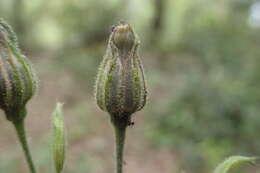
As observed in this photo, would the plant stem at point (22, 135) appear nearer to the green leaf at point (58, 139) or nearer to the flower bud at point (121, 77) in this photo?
the green leaf at point (58, 139)

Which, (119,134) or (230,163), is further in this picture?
(119,134)

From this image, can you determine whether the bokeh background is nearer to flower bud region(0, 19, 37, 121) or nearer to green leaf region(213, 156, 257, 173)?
flower bud region(0, 19, 37, 121)

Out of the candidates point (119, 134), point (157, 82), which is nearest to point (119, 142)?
point (119, 134)

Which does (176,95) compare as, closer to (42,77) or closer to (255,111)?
(255,111)

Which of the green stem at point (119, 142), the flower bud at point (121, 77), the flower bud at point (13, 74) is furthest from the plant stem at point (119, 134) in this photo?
the flower bud at point (13, 74)

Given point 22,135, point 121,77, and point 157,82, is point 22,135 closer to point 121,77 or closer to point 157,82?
point 121,77

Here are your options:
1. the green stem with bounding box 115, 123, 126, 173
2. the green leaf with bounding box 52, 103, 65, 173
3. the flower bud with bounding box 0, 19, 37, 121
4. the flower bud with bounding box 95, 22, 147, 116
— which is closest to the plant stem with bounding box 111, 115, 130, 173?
the green stem with bounding box 115, 123, 126, 173
